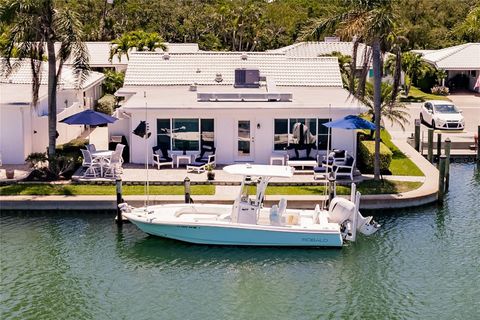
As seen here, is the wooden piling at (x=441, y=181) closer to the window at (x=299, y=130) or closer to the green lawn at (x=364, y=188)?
the green lawn at (x=364, y=188)

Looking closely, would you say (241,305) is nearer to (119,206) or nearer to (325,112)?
(119,206)

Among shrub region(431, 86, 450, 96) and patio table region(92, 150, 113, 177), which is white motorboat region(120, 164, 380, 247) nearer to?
patio table region(92, 150, 113, 177)

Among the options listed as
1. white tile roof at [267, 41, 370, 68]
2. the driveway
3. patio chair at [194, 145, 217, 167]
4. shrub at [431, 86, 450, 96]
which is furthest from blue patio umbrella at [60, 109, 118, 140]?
shrub at [431, 86, 450, 96]

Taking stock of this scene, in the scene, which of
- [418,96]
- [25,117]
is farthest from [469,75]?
[25,117]

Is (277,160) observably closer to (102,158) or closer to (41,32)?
(102,158)

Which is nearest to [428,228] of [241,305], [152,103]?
[241,305]

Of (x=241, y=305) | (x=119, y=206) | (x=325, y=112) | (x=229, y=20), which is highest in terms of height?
(x=229, y=20)

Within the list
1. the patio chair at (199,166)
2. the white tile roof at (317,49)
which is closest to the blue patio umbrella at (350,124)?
the patio chair at (199,166)
